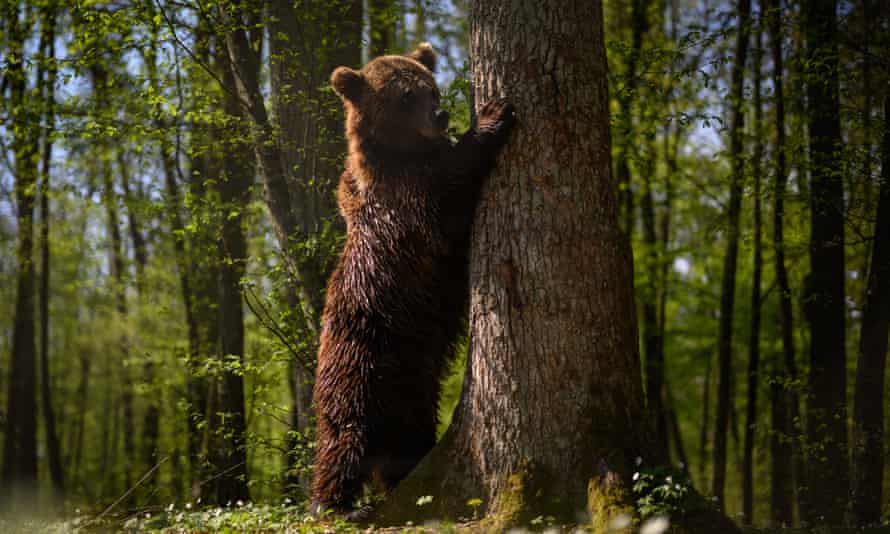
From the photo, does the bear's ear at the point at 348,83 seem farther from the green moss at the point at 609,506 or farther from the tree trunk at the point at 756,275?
the tree trunk at the point at 756,275

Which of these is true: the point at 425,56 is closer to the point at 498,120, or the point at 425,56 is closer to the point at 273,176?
the point at 273,176

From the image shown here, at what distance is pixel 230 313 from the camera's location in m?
9.63

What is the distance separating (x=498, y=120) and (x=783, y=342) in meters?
6.52

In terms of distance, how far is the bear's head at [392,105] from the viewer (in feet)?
19.8

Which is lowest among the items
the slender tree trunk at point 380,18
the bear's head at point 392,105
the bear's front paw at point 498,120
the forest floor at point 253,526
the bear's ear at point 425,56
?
the forest floor at point 253,526

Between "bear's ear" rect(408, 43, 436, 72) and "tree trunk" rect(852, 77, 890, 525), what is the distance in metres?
3.93

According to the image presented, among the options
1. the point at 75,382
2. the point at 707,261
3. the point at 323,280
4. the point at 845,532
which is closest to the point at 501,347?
the point at 845,532

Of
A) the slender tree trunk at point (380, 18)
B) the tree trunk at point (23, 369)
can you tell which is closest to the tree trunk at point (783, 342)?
the slender tree trunk at point (380, 18)

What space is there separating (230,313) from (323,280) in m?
2.57

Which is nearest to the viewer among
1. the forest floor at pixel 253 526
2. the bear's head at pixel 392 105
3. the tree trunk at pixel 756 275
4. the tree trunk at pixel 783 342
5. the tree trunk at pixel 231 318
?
the forest floor at pixel 253 526

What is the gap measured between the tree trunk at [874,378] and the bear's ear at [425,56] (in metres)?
3.93

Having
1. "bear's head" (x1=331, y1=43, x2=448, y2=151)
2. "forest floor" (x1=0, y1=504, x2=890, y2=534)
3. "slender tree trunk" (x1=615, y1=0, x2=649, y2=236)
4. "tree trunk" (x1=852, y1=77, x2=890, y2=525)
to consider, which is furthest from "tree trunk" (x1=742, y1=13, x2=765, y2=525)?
"forest floor" (x1=0, y1=504, x2=890, y2=534)

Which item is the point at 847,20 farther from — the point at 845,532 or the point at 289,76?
the point at 289,76

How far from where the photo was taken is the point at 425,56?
22.6 feet
